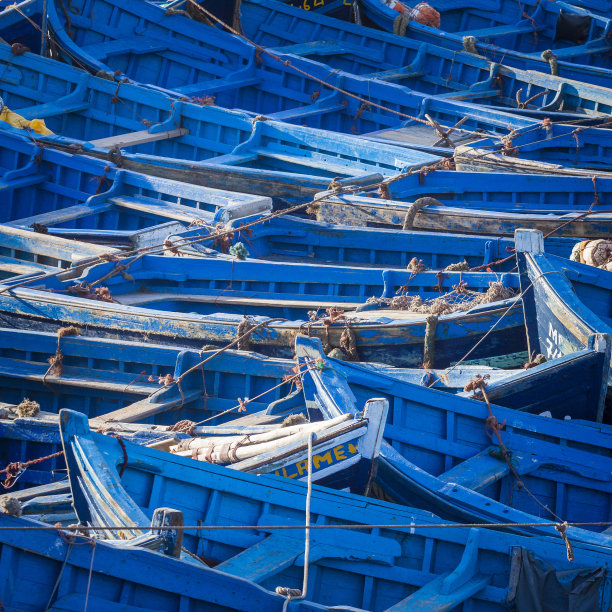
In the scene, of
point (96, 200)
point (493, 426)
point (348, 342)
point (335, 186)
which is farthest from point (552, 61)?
point (493, 426)

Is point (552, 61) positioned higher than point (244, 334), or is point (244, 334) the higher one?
point (552, 61)

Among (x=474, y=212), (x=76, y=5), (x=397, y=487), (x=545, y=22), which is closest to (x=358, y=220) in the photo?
(x=474, y=212)

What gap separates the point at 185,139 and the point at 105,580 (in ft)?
29.3

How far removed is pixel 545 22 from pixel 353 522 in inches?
543

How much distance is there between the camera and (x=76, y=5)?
1492 cm

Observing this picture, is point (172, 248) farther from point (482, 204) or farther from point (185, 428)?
point (482, 204)

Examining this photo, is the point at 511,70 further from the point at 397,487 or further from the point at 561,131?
the point at 397,487

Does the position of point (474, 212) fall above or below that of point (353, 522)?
above

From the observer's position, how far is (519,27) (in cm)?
1730

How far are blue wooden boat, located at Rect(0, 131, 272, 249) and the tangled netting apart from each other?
2160mm

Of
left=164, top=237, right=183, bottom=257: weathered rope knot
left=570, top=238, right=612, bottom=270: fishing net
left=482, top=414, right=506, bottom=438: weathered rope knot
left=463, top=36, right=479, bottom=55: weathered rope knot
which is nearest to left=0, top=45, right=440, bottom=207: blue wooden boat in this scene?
left=164, top=237, right=183, bottom=257: weathered rope knot

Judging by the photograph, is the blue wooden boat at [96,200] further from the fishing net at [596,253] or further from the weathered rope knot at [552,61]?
the weathered rope knot at [552,61]

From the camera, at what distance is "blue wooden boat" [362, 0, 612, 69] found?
629 inches

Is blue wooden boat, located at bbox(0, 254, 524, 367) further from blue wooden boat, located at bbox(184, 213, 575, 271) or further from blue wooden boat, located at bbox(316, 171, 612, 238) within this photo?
blue wooden boat, located at bbox(316, 171, 612, 238)
